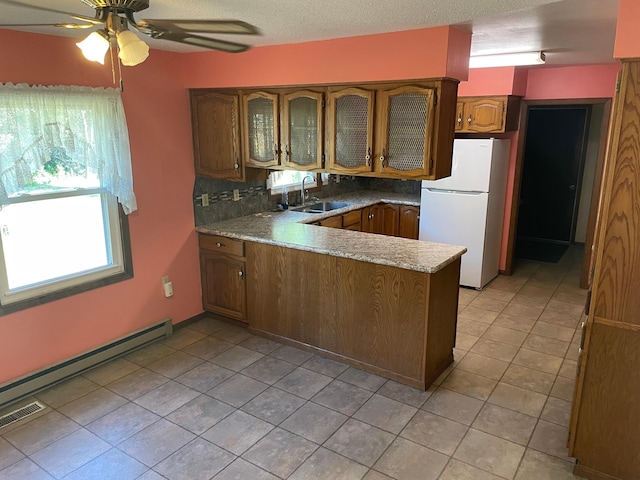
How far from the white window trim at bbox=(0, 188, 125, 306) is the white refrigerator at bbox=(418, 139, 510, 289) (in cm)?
306

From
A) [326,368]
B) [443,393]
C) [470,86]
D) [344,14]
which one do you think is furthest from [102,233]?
[470,86]

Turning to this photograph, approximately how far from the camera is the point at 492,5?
212 cm

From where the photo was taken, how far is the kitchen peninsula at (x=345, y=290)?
9.90 ft

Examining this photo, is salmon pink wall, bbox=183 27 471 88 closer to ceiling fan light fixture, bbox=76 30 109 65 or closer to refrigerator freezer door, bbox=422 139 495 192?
ceiling fan light fixture, bbox=76 30 109 65

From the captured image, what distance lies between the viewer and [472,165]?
4.66 meters

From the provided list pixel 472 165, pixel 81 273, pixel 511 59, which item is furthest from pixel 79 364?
pixel 511 59

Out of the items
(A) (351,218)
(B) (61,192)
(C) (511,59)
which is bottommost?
(A) (351,218)

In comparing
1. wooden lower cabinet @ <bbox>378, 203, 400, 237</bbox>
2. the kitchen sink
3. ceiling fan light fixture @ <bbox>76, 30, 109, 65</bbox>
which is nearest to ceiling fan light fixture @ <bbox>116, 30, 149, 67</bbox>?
ceiling fan light fixture @ <bbox>76, 30, 109, 65</bbox>

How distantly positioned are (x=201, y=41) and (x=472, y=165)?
3.01 meters

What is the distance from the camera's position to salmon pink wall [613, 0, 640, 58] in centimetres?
182

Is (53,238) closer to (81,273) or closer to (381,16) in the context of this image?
(81,273)

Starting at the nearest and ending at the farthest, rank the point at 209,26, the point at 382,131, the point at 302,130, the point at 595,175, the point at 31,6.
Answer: the point at 31,6, the point at 209,26, the point at 382,131, the point at 302,130, the point at 595,175

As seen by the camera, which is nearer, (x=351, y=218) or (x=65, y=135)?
(x=65, y=135)

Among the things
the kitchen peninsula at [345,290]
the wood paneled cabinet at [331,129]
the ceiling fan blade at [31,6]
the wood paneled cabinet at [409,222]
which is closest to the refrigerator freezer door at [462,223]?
the wood paneled cabinet at [409,222]
